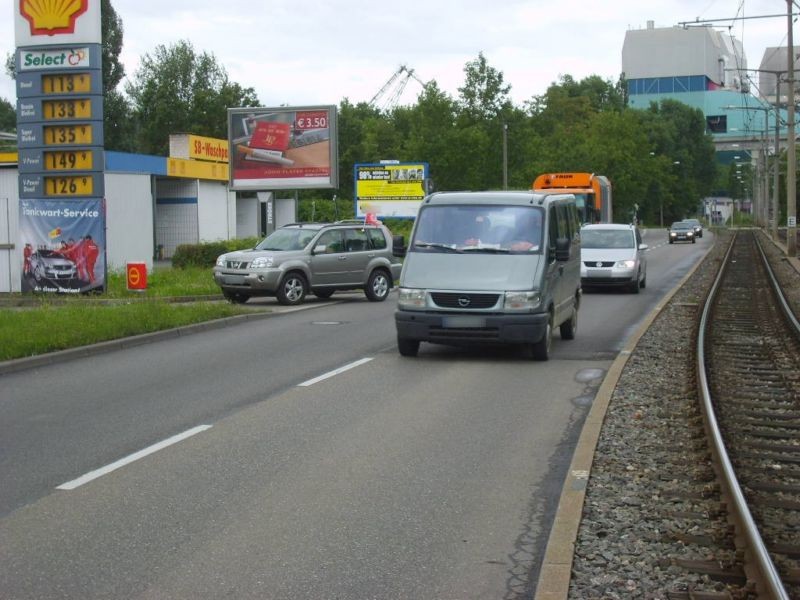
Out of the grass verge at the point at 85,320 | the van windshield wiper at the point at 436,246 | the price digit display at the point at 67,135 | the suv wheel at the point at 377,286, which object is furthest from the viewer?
the price digit display at the point at 67,135

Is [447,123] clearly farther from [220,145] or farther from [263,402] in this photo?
[263,402]

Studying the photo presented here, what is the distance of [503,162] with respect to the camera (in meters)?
52.3

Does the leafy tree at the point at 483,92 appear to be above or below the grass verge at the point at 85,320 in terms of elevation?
above

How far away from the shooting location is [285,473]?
7.69 m

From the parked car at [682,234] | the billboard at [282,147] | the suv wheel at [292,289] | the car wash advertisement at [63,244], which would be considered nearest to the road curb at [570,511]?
the suv wheel at [292,289]

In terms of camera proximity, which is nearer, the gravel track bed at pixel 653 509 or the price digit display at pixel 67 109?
the gravel track bed at pixel 653 509

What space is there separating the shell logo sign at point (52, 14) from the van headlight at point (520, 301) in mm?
14753

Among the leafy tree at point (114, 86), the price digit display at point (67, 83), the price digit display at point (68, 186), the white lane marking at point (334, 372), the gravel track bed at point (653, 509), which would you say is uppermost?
the leafy tree at point (114, 86)

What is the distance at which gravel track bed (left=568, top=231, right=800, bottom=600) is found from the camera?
5348 mm

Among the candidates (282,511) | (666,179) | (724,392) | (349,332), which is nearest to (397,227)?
(349,332)

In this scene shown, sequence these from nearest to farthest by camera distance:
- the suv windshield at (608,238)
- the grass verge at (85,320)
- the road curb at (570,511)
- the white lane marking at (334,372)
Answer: the road curb at (570,511), the white lane marking at (334,372), the grass verge at (85,320), the suv windshield at (608,238)

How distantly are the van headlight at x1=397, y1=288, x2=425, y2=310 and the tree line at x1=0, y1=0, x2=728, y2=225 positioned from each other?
37424mm

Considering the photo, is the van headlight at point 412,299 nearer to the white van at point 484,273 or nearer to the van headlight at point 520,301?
the white van at point 484,273

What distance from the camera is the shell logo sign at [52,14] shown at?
79.8 feet
